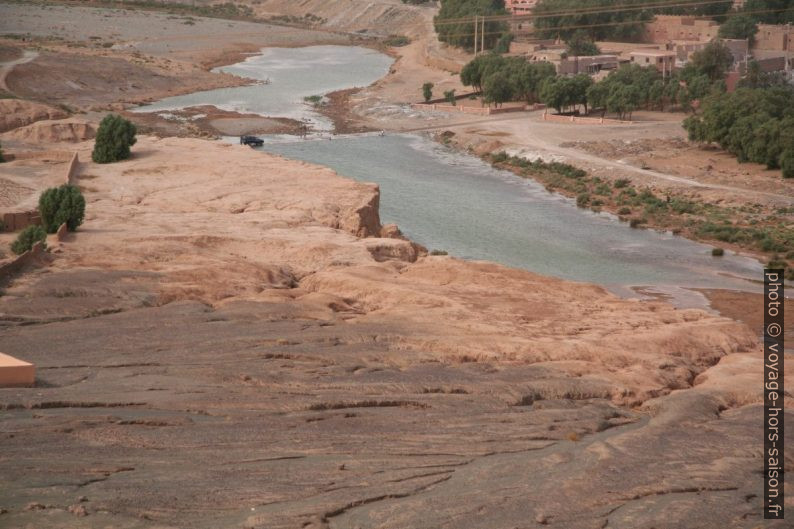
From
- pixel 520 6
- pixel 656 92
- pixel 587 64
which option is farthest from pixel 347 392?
pixel 520 6

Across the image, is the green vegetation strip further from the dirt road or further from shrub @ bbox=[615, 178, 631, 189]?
the dirt road

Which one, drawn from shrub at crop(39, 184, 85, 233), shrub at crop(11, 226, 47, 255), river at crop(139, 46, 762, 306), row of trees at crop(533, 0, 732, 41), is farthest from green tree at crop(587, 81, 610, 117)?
shrub at crop(11, 226, 47, 255)

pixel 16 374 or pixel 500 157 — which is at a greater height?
pixel 500 157

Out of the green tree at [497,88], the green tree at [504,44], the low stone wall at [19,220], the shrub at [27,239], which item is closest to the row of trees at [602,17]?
the green tree at [504,44]

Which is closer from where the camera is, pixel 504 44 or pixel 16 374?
pixel 16 374

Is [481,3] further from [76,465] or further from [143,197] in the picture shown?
[76,465]

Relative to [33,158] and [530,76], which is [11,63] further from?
[530,76]
